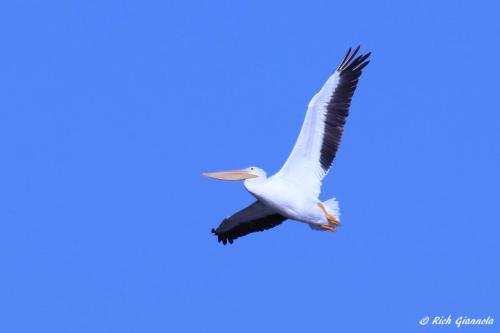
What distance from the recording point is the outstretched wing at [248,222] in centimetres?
1653

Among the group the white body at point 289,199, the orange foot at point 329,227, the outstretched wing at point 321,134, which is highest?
the outstretched wing at point 321,134

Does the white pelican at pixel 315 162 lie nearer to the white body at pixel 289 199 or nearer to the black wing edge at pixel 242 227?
the white body at pixel 289 199

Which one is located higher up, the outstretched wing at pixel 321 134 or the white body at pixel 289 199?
the outstretched wing at pixel 321 134

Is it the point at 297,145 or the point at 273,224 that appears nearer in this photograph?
the point at 297,145

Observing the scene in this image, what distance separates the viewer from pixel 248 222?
A: 16.8 metres

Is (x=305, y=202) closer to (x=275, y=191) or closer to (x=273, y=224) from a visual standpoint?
(x=275, y=191)

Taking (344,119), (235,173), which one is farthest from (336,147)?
(235,173)

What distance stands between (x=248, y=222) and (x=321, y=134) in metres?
2.22

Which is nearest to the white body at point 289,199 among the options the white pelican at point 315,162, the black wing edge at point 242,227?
the white pelican at point 315,162

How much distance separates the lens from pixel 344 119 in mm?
15273

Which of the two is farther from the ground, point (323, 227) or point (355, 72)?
point (355, 72)

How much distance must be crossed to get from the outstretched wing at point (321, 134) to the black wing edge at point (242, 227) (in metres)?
1.49

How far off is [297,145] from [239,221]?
2.13 meters

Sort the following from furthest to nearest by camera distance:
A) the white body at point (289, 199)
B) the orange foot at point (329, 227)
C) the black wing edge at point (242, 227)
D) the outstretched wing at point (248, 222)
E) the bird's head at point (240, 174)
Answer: the black wing edge at point (242, 227) < the outstretched wing at point (248, 222) < the bird's head at point (240, 174) < the orange foot at point (329, 227) < the white body at point (289, 199)
